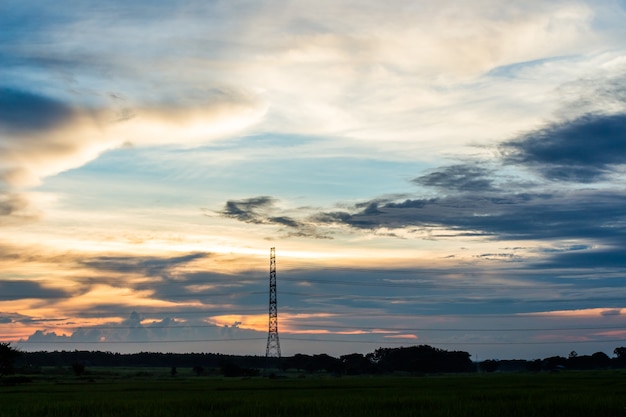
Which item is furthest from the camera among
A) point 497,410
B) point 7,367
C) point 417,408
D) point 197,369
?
point 197,369

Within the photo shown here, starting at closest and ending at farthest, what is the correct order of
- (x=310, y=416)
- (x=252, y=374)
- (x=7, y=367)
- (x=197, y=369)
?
(x=310, y=416) < (x=7, y=367) < (x=252, y=374) < (x=197, y=369)

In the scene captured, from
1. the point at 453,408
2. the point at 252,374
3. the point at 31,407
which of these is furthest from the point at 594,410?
the point at 252,374

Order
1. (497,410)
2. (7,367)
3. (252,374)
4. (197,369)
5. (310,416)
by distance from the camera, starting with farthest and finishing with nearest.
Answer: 1. (197,369)
2. (252,374)
3. (7,367)
4. (497,410)
5. (310,416)

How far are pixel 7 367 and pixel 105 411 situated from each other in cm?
9058

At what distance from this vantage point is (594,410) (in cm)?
4528

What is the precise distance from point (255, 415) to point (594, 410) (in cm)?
2198

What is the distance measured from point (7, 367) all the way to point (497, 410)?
350 feet

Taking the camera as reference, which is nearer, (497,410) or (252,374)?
(497,410)

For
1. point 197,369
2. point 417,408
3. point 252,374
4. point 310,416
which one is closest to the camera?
point 310,416

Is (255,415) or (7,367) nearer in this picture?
(255,415)

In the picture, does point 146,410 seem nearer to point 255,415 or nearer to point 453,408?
point 255,415

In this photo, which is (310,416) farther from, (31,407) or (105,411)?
(31,407)

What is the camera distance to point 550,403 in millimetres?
50125

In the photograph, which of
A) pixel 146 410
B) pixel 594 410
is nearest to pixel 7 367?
pixel 146 410
